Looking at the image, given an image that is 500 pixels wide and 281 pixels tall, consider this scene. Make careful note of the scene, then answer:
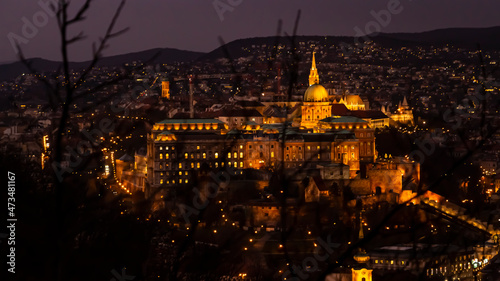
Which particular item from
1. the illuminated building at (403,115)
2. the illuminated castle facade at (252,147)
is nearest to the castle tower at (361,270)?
the illuminated castle facade at (252,147)

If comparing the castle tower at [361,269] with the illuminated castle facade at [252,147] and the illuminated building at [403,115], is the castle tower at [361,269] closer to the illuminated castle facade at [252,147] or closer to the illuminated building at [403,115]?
the illuminated castle facade at [252,147]

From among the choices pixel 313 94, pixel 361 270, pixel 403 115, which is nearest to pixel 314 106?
pixel 313 94

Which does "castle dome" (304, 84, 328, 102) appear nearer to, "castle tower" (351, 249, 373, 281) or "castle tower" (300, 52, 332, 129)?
"castle tower" (300, 52, 332, 129)

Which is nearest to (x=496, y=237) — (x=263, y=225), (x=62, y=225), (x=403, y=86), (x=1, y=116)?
(x=263, y=225)

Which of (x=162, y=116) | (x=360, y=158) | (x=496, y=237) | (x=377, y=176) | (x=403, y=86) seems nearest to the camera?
(x=496, y=237)

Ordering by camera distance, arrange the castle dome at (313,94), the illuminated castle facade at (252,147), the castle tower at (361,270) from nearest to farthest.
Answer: the castle tower at (361,270) → the illuminated castle facade at (252,147) → the castle dome at (313,94)

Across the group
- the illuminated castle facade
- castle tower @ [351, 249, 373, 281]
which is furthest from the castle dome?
castle tower @ [351, 249, 373, 281]

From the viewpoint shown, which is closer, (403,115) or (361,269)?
(361,269)

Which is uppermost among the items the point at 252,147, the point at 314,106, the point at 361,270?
the point at 314,106

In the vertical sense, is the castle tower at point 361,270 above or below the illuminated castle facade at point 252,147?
below

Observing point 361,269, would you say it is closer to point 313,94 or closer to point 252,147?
point 252,147

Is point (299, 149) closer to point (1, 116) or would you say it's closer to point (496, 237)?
point (496, 237)
